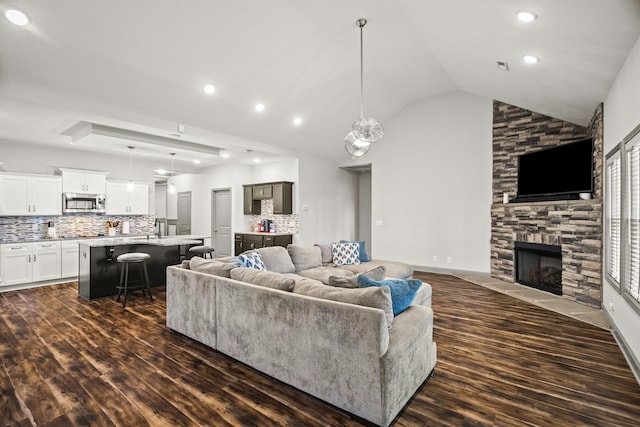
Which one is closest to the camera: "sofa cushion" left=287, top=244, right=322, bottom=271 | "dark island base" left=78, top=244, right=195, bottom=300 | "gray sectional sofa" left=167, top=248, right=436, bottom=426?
"gray sectional sofa" left=167, top=248, right=436, bottom=426

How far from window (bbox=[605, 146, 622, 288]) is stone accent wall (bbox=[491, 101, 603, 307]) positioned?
0.39m

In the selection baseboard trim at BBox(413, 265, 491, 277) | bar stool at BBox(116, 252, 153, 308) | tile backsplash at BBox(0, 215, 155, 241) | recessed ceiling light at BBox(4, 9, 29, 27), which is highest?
recessed ceiling light at BBox(4, 9, 29, 27)

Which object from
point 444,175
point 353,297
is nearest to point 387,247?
point 444,175

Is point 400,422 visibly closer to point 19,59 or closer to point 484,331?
point 484,331

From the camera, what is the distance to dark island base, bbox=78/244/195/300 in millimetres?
5234

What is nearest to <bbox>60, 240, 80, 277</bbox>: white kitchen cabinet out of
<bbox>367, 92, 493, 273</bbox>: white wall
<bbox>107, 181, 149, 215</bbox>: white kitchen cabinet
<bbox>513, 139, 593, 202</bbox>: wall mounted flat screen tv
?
<bbox>107, 181, 149, 215</bbox>: white kitchen cabinet

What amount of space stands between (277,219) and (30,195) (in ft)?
16.4

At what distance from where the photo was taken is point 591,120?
5074 millimetres

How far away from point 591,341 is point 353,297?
301 cm

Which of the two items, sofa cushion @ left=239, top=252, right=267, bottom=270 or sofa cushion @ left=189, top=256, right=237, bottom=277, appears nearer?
sofa cushion @ left=189, top=256, right=237, bottom=277

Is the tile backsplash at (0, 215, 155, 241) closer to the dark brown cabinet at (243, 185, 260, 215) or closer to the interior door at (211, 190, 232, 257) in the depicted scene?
the interior door at (211, 190, 232, 257)

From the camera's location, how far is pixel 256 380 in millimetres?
2707

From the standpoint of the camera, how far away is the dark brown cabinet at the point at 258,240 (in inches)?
308

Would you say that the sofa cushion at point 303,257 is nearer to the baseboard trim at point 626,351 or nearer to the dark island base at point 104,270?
the dark island base at point 104,270
